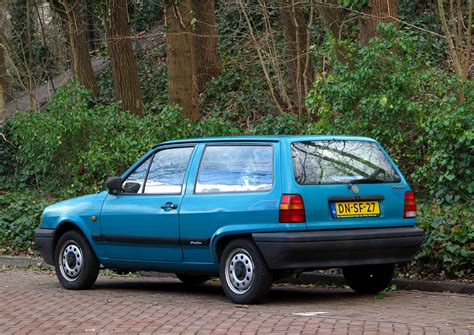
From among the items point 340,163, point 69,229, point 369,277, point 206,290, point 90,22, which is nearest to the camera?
point 340,163

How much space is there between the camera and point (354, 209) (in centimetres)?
1049

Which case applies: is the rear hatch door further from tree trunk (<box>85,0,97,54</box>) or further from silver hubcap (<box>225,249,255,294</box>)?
tree trunk (<box>85,0,97,54</box>)

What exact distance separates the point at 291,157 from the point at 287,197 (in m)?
0.48

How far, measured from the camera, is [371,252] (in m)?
10.4

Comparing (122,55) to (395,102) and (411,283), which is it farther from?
(411,283)

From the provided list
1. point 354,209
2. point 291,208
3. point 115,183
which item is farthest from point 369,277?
point 115,183

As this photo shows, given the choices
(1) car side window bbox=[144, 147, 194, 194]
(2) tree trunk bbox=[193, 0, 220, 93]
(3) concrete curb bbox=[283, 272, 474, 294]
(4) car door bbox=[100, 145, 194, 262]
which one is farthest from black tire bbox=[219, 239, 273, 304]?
(2) tree trunk bbox=[193, 0, 220, 93]

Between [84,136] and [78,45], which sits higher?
[78,45]

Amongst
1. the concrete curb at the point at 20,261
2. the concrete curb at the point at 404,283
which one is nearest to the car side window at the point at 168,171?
the concrete curb at the point at 404,283

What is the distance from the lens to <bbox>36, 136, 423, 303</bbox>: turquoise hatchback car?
33.4 ft

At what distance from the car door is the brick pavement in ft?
1.73

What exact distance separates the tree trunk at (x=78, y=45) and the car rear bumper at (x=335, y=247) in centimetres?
1731

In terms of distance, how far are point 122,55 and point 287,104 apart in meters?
4.79

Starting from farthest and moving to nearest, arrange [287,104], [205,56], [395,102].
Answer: [205,56], [287,104], [395,102]
